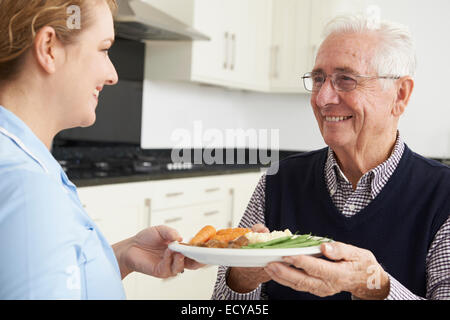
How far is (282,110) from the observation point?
16.1ft

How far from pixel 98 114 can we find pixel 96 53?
2500 mm

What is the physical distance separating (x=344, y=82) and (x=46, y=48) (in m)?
0.79

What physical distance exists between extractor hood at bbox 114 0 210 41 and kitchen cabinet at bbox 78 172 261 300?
0.88 metres

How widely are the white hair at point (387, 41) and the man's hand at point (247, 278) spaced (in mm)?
539

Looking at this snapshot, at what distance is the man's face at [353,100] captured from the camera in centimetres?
136

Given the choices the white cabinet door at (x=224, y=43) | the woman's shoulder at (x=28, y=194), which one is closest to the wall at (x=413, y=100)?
the white cabinet door at (x=224, y=43)

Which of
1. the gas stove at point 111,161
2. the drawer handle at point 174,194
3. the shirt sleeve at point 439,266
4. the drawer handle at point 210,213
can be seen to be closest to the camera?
the shirt sleeve at point 439,266

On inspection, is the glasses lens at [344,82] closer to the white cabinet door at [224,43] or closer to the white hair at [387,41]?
the white hair at [387,41]

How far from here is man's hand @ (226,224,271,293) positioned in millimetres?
1183

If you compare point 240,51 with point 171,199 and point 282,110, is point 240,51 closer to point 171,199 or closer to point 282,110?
point 282,110

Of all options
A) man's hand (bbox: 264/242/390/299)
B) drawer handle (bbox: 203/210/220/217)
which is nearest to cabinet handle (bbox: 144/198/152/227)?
drawer handle (bbox: 203/210/220/217)

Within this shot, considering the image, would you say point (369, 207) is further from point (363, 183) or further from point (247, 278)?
point (247, 278)

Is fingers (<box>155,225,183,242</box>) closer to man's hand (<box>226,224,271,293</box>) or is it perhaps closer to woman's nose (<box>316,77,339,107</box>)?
man's hand (<box>226,224,271,293</box>)

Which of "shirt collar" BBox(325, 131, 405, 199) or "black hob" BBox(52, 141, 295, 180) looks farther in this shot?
"black hob" BBox(52, 141, 295, 180)
